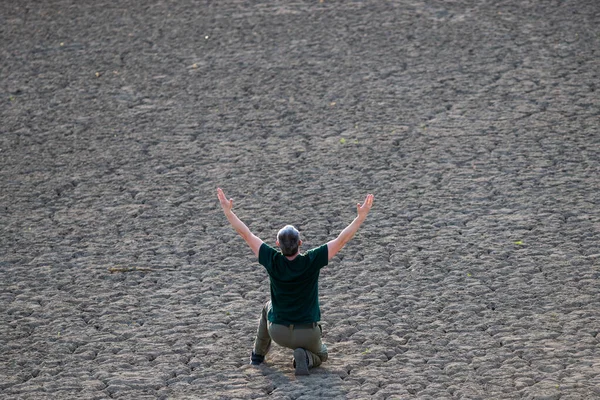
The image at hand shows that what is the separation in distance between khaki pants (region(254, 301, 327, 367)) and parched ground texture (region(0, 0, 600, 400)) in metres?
0.23

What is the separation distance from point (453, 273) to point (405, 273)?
49 centimetres

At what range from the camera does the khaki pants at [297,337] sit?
321 inches

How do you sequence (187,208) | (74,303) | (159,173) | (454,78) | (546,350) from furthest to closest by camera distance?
(454,78) → (159,173) → (187,208) → (74,303) → (546,350)

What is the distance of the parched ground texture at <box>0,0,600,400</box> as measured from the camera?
8656 millimetres

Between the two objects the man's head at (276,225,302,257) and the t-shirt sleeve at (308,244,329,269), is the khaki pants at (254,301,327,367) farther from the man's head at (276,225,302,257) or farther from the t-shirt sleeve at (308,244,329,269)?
the man's head at (276,225,302,257)

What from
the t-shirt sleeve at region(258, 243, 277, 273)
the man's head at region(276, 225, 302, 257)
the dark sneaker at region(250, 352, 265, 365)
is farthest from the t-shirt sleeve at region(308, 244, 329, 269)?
the dark sneaker at region(250, 352, 265, 365)

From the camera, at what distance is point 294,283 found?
803 centimetres

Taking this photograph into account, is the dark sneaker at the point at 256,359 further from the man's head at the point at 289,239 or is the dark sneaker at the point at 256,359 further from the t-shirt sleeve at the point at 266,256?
the man's head at the point at 289,239

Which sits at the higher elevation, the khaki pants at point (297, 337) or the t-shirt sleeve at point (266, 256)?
the t-shirt sleeve at point (266, 256)

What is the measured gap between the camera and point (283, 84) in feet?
50.8

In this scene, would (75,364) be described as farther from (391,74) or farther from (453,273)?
(391,74)

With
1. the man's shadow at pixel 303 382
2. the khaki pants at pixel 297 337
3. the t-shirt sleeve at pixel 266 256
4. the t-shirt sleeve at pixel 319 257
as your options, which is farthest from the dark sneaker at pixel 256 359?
the t-shirt sleeve at pixel 319 257

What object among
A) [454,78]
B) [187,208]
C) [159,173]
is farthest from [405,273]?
[454,78]

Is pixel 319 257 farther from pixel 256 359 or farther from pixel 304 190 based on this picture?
pixel 304 190
